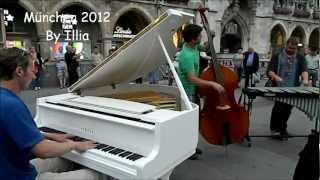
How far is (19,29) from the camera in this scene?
665 inches

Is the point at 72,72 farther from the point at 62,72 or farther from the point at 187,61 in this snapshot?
the point at 187,61

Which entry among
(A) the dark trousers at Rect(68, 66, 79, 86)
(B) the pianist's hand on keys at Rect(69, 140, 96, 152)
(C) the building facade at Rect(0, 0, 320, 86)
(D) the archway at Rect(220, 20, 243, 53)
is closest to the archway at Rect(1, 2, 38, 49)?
(C) the building facade at Rect(0, 0, 320, 86)

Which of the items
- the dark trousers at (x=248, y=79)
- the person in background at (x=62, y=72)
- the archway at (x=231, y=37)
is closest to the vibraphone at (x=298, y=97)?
the dark trousers at (x=248, y=79)

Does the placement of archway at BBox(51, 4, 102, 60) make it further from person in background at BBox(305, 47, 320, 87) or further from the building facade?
person in background at BBox(305, 47, 320, 87)

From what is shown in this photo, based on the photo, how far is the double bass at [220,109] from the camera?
403cm

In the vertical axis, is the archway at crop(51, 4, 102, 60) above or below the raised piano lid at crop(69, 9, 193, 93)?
above

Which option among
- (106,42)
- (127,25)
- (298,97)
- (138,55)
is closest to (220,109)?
(298,97)

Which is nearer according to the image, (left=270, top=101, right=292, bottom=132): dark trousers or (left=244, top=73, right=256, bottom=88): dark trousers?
(left=270, top=101, right=292, bottom=132): dark trousers

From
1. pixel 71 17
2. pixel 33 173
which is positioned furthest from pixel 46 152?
pixel 71 17

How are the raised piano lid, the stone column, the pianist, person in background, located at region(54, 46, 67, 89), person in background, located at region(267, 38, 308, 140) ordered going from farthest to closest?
the stone column
person in background, located at region(54, 46, 67, 89)
person in background, located at region(267, 38, 308, 140)
the raised piano lid
the pianist

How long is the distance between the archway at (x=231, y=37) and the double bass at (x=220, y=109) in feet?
65.5

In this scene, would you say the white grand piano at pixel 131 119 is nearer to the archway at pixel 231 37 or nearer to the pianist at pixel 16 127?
the pianist at pixel 16 127

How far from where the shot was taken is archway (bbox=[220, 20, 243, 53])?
79.5 feet

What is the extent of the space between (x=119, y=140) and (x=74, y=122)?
1.73 feet
